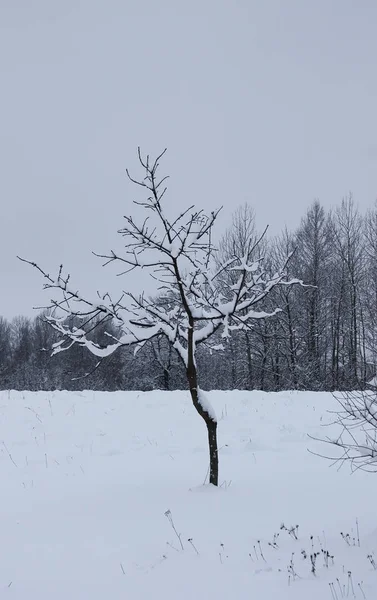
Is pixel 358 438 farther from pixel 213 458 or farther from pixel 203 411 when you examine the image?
pixel 203 411

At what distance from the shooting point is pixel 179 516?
5137mm

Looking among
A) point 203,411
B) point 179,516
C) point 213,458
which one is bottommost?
point 179,516

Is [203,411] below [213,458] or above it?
above

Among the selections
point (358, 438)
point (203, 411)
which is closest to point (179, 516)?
point (203, 411)

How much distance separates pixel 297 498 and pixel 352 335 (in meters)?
24.2

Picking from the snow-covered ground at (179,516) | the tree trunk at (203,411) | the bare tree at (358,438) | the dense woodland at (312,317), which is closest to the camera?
the snow-covered ground at (179,516)

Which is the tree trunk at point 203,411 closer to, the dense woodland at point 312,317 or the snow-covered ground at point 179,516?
the snow-covered ground at point 179,516

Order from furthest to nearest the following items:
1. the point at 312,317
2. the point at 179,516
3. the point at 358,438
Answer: the point at 312,317 → the point at 358,438 → the point at 179,516

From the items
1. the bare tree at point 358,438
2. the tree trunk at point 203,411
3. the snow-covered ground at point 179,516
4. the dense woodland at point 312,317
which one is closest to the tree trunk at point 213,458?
the tree trunk at point 203,411

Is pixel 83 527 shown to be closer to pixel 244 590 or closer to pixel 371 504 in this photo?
pixel 244 590

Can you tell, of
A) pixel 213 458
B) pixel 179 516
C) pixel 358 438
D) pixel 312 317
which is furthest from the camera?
pixel 312 317

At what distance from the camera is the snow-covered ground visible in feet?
12.5

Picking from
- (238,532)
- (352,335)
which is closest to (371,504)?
(238,532)

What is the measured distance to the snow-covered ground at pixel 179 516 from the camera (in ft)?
12.5
